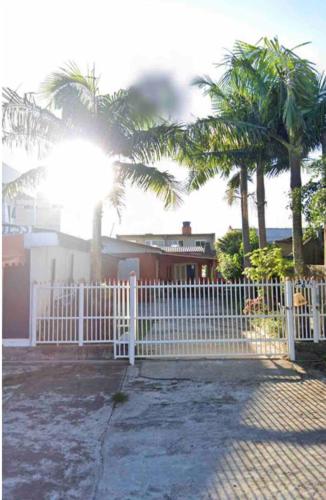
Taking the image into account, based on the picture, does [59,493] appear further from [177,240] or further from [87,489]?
[177,240]

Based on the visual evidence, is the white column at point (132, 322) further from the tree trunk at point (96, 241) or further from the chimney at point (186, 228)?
the chimney at point (186, 228)

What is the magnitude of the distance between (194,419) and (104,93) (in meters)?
9.05

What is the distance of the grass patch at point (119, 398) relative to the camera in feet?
19.0

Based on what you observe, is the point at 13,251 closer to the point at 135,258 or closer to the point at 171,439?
the point at 171,439

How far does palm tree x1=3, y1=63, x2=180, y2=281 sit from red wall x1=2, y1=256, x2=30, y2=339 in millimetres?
2102

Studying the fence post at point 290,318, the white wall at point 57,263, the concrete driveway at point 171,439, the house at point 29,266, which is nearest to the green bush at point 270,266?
the fence post at point 290,318

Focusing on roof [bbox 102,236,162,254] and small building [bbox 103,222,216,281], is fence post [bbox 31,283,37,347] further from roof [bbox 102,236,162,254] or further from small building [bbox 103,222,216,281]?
roof [bbox 102,236,162,254]

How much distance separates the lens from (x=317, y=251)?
1998 centimetres

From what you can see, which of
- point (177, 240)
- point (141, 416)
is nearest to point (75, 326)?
point (141, 416)

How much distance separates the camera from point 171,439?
14.8 ft

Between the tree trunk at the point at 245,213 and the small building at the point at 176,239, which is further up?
the small building at the point at 176,239

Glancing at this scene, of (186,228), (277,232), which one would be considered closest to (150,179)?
(186,228)

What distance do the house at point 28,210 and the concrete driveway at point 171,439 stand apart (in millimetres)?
8324

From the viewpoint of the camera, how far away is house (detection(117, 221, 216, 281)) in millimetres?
26766
